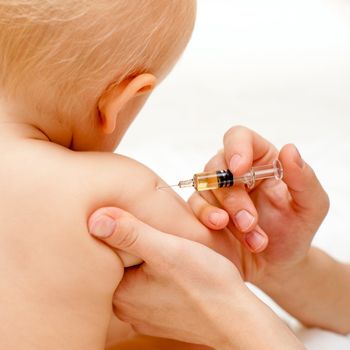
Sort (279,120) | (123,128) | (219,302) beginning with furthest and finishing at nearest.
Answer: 1. (279,120)
2. (123,128)
3. (219,302)

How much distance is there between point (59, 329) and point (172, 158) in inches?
35.8

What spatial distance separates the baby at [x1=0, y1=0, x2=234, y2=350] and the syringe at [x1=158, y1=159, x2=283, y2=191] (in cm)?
11

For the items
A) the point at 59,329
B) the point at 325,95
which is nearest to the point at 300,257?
the point at 59,329

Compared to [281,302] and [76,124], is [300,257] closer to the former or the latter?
[281,302]

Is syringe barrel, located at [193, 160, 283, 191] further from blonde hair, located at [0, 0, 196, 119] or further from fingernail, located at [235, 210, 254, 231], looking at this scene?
blonde hair, located at [0, 0, 196, 119]

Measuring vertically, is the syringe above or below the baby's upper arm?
above

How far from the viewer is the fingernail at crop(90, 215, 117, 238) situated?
3.09 feet

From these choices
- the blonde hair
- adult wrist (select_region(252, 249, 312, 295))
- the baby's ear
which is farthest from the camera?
adult wrist (select_region(252, 249, 312, 295))

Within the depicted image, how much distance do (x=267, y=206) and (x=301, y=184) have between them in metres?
0.12

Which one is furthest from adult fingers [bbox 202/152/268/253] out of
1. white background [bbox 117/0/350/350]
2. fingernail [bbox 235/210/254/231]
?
white background [bbox 117/0/350/350]

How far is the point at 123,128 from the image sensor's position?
45.2 inches

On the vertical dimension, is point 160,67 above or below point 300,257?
above

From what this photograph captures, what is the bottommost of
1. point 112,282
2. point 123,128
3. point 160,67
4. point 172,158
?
point 172,158

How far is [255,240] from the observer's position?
1179mm
